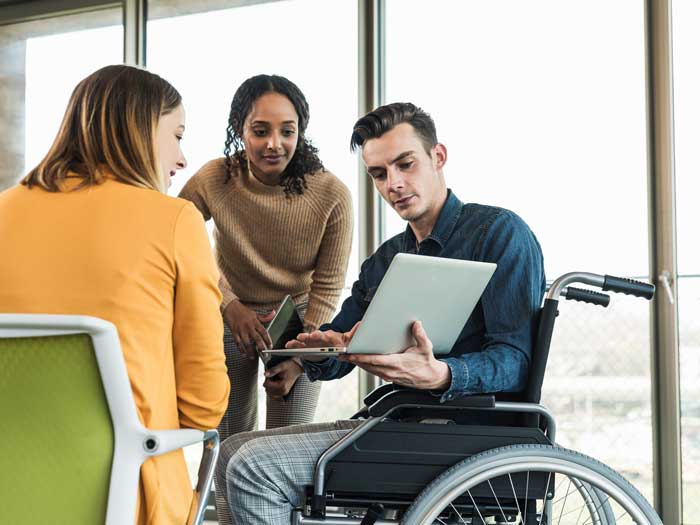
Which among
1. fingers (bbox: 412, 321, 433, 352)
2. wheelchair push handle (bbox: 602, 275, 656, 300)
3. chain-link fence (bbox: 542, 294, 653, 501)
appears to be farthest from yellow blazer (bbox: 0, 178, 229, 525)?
chain-link fence (bbox: 542, 294, 653, 501)

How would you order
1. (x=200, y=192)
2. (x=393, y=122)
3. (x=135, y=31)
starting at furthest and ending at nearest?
(x=135, y=31), (x=200, y=192), (x=393, y=122)

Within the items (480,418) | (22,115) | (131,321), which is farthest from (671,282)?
(22,115)

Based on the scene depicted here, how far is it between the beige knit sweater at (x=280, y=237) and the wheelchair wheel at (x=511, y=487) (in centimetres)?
108

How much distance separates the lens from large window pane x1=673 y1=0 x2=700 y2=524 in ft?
9.35

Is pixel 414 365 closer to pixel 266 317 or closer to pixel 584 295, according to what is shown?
pixel 584 295

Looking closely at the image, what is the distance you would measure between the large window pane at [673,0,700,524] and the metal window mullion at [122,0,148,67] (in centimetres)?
219

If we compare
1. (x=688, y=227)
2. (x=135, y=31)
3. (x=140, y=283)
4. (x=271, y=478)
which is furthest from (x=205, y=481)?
(x=135, y=31)

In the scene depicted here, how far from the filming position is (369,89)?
11.0ft

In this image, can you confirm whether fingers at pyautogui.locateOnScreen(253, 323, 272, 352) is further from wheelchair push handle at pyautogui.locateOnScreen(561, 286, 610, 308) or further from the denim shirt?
wheelchair push handle at pyautogui.locateOnScreen(561, 286, 610, 308)

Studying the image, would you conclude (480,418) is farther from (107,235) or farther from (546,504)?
(107,235)

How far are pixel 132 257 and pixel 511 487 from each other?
0.76 m

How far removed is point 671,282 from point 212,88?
2.00 m

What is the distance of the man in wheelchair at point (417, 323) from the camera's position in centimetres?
153

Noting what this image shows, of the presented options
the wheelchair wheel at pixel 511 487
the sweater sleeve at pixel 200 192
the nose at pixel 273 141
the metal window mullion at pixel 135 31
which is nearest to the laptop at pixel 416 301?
the wheelchair wheel at pixel 511 487
